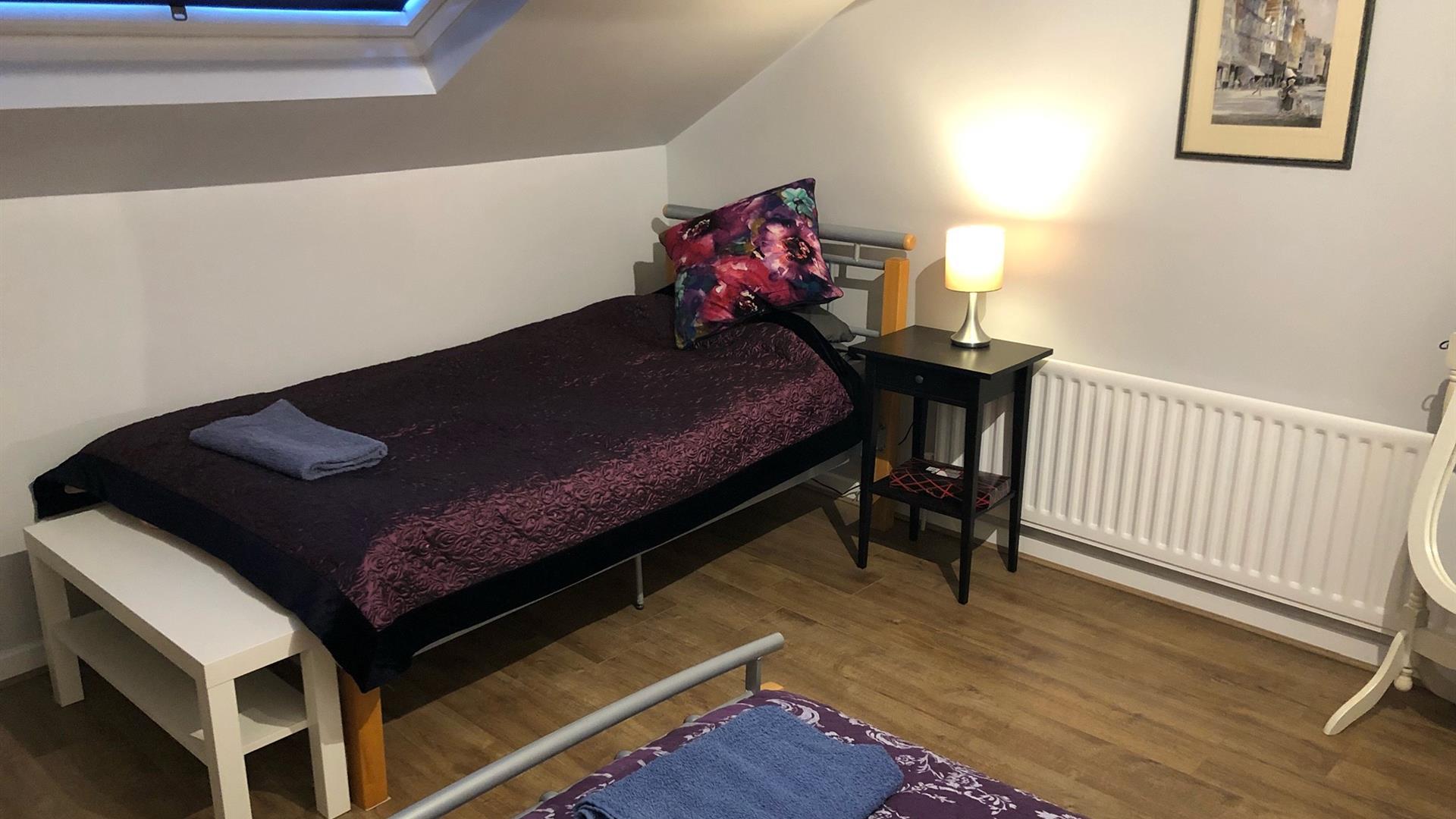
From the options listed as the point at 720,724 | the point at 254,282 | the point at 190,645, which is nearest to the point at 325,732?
the point at 190,645

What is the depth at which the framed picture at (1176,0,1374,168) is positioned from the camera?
8.61 feet

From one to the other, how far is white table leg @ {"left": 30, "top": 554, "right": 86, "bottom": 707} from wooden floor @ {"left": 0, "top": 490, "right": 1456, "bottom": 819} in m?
0.06

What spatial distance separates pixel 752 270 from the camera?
335 centimetres

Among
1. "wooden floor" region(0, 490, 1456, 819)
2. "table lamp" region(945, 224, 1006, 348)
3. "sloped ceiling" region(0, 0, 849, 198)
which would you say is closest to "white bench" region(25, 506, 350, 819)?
"wooden floor" region(0, 490, 1456, 819)

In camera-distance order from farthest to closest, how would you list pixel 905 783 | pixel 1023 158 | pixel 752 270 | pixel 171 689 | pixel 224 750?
pixel 752 270 → pixel 1023 158 → pixel 171 689 → pixel 224 750 → pixel 905 783

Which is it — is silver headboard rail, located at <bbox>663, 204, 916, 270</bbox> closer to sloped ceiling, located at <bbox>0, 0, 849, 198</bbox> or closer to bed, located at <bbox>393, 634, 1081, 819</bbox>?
sloped ceiling, located at <bbox>0, 0, 849, 198</bbox>

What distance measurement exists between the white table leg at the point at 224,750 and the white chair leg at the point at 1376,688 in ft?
7.37

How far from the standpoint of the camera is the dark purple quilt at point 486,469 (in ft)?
7.34

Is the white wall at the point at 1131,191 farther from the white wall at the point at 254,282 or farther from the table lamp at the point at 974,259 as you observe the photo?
the white wall at the point at 254,282

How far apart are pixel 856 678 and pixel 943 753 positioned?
34 cm

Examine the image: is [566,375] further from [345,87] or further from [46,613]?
[46,613]

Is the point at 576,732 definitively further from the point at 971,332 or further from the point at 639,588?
the point at 971,332

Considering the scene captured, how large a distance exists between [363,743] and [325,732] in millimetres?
89

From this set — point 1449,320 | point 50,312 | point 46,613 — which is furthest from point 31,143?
point 1449,320
